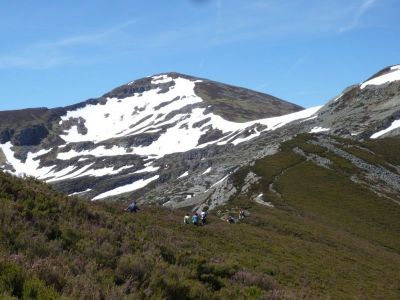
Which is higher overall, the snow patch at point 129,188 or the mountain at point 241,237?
the mountain at point 241,237

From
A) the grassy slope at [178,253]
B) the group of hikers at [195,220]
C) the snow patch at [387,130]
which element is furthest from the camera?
the snow patch at [387,130]

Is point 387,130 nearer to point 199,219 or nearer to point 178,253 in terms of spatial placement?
point 199,219

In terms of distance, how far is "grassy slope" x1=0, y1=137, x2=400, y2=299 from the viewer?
10.8 m

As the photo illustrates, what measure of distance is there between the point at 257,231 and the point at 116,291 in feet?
98.2

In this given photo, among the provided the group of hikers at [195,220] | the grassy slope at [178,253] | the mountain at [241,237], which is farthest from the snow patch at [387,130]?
the group of hikers at [195,220]

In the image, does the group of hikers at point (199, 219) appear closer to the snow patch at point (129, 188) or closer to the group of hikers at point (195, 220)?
the group of hikers at point (195, 220)

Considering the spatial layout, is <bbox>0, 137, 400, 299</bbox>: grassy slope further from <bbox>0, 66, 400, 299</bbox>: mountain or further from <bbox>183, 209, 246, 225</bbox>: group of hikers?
<bbox>183, 209, 246, 225</bbox>: group of hikers

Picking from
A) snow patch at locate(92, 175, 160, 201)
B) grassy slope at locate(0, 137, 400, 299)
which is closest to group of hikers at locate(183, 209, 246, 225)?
grassy slope at locate(0, 137, 400, 299)

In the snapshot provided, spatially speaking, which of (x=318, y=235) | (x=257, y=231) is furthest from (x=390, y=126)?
(x=257, y=231)

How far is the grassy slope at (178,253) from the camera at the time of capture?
1077 cm

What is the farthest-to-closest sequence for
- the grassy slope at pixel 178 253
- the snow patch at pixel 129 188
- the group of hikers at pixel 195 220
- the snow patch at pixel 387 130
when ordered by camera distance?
the snow patch at pixel 129 188 → the snow patch at pixel 387 130 → the group of hikers at pixel 195 220 → the grassy slope at pixel 178 253

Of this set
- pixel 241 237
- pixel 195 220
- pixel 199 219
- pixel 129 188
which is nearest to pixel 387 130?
pixel 129 188

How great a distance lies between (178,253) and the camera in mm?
15992

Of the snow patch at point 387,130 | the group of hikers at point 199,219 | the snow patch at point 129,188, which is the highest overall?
the snow patch at point 387,130
